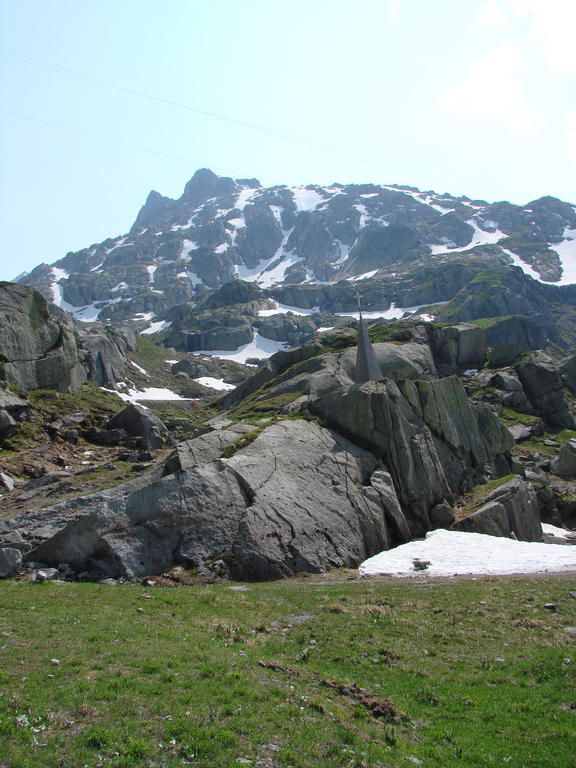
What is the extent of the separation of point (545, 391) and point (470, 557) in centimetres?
7360

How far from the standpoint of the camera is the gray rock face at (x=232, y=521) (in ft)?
75.9

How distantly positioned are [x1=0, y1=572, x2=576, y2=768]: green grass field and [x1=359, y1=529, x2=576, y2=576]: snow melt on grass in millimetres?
6338

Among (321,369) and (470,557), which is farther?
(321,369)

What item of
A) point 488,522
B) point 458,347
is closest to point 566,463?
point 488,522

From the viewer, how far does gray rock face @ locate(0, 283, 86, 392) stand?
184 feet

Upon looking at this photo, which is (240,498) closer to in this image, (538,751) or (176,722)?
(176,722)

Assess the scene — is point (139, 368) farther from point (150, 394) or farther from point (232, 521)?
point (232, 521)

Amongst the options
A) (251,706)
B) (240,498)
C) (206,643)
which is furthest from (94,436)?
(251,706)

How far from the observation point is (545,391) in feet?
302

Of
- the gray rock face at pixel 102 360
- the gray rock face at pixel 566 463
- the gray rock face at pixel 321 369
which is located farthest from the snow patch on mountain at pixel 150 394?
the gray rock face at pixel 566 463

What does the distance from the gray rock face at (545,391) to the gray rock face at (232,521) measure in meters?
69.2

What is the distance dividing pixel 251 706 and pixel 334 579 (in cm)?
1456

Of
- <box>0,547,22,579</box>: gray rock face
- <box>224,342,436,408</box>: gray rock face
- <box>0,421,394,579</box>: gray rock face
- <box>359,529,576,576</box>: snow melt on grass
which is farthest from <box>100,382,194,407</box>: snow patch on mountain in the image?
<box>0,547,22,579</box>: gray rock face

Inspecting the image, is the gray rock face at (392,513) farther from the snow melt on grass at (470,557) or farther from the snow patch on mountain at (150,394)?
the snow patch on mountain at (150,394)
